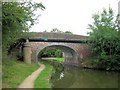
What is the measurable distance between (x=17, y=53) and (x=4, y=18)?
1712 cm

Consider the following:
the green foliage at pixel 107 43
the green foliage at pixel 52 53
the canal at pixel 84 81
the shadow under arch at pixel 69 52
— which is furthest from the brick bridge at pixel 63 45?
the green foliage at pixel 52 53

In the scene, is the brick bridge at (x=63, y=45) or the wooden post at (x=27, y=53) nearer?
the wooden post at (x=27, y=53)

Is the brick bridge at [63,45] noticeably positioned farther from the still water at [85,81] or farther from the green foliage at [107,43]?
the still water at [85,81]

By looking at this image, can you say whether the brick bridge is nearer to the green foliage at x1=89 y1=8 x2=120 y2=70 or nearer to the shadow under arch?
the shadow under arch

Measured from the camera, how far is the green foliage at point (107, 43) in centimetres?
2689

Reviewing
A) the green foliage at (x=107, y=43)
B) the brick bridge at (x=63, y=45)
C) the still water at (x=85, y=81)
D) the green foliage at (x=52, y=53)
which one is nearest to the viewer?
the still water at (x=85, y=81)

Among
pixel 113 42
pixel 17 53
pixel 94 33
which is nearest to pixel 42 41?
pixel 17 53

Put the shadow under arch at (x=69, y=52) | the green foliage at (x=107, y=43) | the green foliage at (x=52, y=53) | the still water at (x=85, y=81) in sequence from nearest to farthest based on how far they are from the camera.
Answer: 1. the still water at (x=85, y=81)
2. the green foliage at (x=107, y=43)
3. the shadow under arch at (x=69, y=52)
4. the green foliage at (x=52, y=53)

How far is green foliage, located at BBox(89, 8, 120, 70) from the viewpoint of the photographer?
2689 centimetres

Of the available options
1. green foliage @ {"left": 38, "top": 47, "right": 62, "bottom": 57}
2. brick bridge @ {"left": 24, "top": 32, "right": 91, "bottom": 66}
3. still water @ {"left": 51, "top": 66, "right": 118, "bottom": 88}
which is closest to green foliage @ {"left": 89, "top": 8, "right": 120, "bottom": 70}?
brick bridge @ {"left": 24, "top": 32, "right": 91, "bottom": 66}

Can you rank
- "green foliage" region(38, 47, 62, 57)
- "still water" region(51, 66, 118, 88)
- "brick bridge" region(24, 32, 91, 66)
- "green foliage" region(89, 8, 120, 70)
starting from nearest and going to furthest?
"still water" region(51, 66, 118, 88) < "green foliage" region(89, 8, 120, 70) < "brick bridge" region(24, 32, 91, 66) < "green foliage" region(38, 47, 62, 57)

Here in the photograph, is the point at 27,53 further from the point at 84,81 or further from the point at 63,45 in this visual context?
the point at 84,81

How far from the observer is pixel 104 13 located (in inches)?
1293

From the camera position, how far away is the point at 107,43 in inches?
1116
